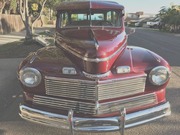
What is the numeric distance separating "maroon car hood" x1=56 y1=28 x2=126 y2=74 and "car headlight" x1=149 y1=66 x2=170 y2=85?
55cm

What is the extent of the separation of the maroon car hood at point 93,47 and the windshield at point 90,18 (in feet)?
1.77

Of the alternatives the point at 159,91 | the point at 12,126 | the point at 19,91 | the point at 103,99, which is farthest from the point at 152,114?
the point at 19,91

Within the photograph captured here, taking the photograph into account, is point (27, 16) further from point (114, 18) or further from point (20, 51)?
point (114, 18)

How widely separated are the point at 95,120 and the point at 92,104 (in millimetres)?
229

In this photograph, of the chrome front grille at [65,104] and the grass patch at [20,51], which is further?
the grass patch at [20,51]

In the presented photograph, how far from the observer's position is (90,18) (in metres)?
6.18

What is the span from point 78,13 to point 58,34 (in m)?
0.68

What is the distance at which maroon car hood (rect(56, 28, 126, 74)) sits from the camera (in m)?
4.34

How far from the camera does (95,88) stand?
4.30m

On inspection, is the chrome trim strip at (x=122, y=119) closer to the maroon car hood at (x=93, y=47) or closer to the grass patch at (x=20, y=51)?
Answer: the maroon car hood at (x=93, y=47)

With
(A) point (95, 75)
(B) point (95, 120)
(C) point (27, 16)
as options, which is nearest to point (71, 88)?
(A) point (95, 75)

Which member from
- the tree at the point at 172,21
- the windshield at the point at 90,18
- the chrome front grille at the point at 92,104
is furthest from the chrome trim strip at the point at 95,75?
the tree at the point at 172,21

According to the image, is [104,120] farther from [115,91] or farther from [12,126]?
[12,126]

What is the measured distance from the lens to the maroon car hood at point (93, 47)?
4.34 m
